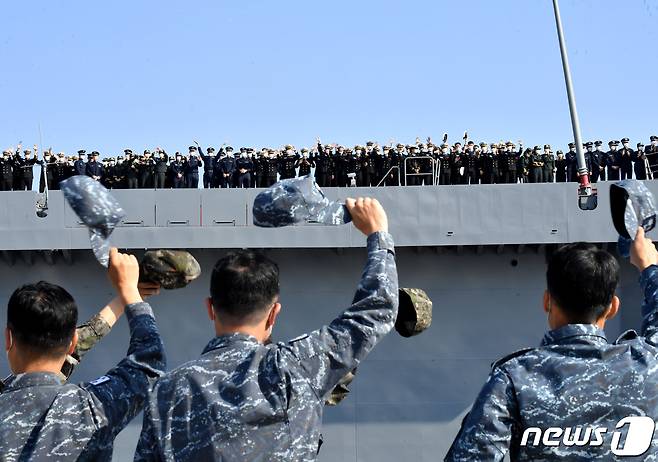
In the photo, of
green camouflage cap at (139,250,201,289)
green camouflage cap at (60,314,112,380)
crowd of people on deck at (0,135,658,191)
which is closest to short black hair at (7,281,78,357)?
green camouflage cap at (139,250,201,289)

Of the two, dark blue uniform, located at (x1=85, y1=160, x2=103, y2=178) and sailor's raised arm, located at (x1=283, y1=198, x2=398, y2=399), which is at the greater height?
dark blue uniform, located at (x1=85, y1=160, x2=103, y2=178)

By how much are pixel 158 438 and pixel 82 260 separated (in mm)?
11674

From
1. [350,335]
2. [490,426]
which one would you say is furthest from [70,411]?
[490,426]

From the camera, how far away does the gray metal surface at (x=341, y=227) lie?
42.3ft

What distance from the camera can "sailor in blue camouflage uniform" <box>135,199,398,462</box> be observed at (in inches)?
95.4

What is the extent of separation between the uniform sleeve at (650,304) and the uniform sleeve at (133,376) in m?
1.52

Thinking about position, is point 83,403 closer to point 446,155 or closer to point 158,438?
point 158,438

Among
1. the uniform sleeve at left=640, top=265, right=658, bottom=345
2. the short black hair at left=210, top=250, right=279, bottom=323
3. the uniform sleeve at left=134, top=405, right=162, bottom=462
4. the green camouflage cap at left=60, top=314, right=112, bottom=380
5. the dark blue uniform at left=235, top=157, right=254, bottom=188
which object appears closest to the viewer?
the uniform sleeve at left=134, top=405, right=162, bottom=462

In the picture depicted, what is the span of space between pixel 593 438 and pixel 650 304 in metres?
0.58

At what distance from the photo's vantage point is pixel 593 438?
7.95 feet

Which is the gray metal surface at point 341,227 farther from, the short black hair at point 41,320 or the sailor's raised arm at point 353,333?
the sailor's raised arm at point 353,333

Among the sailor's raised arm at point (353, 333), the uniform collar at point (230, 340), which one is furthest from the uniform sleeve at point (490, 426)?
the uniform collar at point (230, 340)

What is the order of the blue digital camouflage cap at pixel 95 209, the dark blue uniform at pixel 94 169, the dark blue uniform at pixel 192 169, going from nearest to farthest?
the blue digital camouflage cap at pixel 95 209 < the dark blue uniform at pixel 94 169 < the dark blue uniform at pixel 192 169

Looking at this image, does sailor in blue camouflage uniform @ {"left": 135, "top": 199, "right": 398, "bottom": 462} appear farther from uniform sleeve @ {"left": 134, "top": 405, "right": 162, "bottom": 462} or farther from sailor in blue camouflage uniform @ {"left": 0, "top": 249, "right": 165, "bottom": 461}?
Result: sailor in blue camouflage uniform @ {"left": 0, "top": 249, "right": 165, "bottom": 461}
